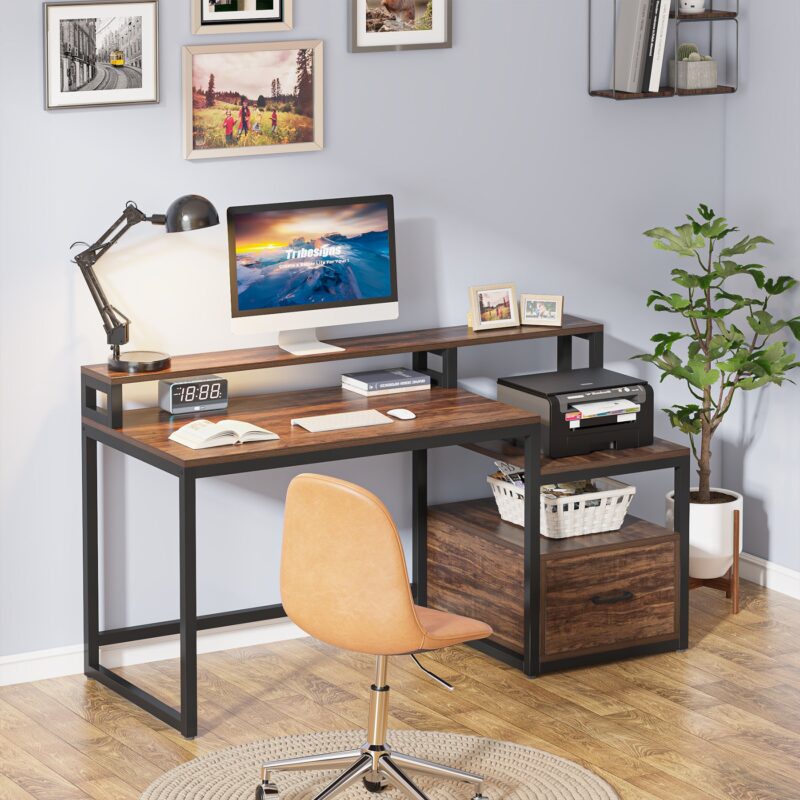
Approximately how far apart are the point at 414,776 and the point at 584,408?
1.26 metres

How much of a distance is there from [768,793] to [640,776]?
30cm

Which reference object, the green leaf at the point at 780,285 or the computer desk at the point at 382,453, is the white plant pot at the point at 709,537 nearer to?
the computer desk at the point at 382,453

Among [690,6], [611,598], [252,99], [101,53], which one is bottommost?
[611,598]

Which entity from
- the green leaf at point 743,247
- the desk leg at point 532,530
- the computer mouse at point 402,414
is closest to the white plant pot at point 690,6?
the green leaf at point 743,247

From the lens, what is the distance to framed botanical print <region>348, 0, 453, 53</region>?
14.9ft

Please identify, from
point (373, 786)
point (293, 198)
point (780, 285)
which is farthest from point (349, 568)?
point (780, 285)

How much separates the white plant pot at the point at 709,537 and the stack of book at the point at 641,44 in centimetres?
133

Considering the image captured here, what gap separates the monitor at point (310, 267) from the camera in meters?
4.38

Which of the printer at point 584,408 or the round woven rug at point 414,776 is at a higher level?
the printer at point 584,408

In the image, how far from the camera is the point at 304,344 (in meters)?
4.54

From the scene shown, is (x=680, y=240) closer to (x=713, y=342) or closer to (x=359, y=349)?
(x=713, y=342)

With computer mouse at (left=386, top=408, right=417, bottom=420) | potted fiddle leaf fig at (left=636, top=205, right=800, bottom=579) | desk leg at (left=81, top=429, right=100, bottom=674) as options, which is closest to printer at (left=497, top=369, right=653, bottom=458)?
potted fiddle leaf fig at (left=636, top=205, right=800, bottom=579)

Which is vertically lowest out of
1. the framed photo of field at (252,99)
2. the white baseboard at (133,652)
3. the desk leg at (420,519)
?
the white baseboard at (133,652)

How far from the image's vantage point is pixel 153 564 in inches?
180
